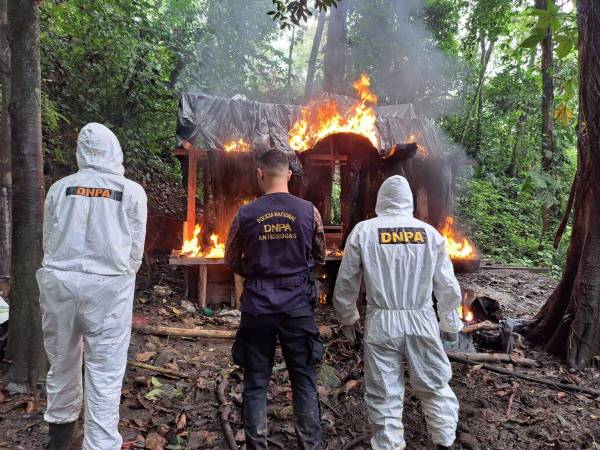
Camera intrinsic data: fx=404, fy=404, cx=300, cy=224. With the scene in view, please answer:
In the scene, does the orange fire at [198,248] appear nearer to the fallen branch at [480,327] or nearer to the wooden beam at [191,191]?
the wooden beam at [191,191]

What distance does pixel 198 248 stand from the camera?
7988 millimetres

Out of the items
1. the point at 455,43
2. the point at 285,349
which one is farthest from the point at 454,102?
the point at 285,349

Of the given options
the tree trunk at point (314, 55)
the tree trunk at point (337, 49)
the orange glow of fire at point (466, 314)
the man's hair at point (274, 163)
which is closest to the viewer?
the man's hair at point (274, 163)

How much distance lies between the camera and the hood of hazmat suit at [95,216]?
2863 millimetres

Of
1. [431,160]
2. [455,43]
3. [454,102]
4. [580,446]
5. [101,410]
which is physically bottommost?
[580,446]

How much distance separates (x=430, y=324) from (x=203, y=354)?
3365 mm

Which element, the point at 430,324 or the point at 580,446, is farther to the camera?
the point at 580,446

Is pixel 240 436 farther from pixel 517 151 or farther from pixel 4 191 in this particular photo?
pixel 517 151

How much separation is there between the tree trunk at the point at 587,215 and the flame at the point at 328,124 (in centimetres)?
363

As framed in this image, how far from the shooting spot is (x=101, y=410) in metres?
2.83

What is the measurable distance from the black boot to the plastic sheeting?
5.31 meters

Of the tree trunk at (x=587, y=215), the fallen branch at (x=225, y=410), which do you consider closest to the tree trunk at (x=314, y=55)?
the tree trunk at (x=587, y=215)

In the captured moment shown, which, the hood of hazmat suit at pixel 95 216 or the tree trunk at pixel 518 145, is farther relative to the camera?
the tree trunk at pixel 518 145

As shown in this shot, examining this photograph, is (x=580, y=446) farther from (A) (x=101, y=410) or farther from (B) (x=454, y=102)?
(B) (x=454, y=102)
